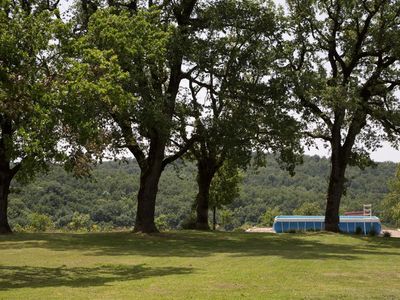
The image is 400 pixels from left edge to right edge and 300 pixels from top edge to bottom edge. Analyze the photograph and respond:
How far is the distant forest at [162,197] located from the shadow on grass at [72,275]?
53737 millimetres

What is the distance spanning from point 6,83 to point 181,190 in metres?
112

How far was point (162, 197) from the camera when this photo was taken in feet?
396

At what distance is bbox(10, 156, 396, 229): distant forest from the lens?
10081 centimetres

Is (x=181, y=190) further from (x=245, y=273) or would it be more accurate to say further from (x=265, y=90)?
(x=245, y=273)

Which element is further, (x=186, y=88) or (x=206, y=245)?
(x=186, y=88)

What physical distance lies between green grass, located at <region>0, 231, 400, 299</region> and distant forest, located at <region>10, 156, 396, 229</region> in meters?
45.5


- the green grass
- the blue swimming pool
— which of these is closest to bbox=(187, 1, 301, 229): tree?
the green grass

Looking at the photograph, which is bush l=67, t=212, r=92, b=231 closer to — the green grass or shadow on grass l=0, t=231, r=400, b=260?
shadow on grass l=0, t=231, r=400, b=260

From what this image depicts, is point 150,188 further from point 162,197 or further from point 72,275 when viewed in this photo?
point 162,197

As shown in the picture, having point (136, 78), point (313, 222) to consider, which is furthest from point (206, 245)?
point (313, 222)

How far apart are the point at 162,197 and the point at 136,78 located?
95.8 m

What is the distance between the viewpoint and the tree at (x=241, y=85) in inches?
1152

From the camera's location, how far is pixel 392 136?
38.1 meters

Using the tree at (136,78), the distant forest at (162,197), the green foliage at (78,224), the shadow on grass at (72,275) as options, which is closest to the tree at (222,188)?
the tree at (136,78)
